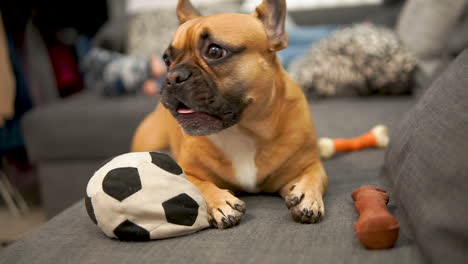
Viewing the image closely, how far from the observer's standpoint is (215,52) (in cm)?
115

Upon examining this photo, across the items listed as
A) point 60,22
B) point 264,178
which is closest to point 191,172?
point 264,178

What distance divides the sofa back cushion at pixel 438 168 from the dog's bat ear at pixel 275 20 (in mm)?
411

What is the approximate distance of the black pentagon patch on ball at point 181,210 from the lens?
0.99 m

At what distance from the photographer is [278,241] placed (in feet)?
3.06

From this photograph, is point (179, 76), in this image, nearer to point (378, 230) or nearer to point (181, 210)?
point (181, 210)

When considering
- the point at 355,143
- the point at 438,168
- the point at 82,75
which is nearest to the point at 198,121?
the point at 438,168

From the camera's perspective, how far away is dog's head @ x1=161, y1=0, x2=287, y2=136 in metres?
1.11

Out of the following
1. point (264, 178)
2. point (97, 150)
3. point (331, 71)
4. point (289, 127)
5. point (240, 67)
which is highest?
point (240, 67)

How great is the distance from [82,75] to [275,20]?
229cm

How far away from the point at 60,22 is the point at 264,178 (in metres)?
2.45

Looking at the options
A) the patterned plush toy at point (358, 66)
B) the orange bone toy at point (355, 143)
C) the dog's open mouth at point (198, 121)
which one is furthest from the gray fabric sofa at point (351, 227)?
the patterned plush toy at point (358, 66)

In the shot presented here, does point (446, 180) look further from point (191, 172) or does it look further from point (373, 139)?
point (373, 139)

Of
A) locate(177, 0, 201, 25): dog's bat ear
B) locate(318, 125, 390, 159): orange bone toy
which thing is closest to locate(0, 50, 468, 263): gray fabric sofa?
locate(318, 125, 390, 159): orange bone toy

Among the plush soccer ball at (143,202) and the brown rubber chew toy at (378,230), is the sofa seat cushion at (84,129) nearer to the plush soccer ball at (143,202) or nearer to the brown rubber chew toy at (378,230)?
the plush soccer ball at (143,202)
